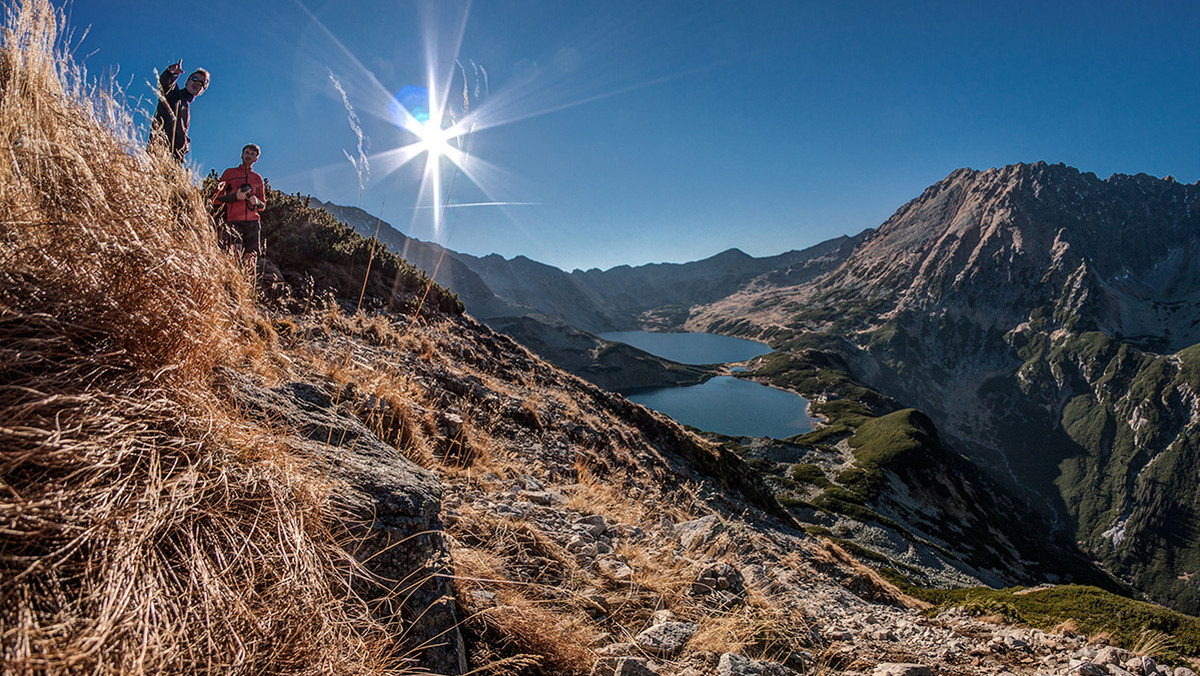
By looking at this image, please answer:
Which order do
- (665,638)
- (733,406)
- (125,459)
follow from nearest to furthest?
(125,459) < (665,638) < (733,406)

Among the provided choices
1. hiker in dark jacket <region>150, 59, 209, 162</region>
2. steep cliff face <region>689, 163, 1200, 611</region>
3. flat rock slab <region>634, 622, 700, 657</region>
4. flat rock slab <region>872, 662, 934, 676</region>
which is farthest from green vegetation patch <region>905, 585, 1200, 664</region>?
steep cliff face <region>689, 163, 1200, 611</region>

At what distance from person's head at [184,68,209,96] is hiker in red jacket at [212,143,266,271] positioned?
40.9 inches

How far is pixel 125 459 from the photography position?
1.37m

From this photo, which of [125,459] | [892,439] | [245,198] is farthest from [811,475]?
[125,459]

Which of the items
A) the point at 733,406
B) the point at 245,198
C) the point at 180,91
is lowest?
the point at 733,406

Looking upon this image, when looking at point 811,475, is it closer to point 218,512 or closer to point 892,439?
point 892,439

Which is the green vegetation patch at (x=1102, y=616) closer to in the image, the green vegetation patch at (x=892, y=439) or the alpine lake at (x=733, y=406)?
the green vegetation patch at (x=892, y=439)

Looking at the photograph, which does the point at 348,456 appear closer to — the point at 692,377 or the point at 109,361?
the point at 109,361

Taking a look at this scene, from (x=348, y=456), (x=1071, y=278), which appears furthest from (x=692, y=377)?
(x=1071, y=278)

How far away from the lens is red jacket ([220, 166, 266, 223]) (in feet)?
22.2

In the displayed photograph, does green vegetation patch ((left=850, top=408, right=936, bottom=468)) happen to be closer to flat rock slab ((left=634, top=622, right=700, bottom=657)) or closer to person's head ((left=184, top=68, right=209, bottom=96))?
flat rock slab ((left=634, top=622, right=700, bottom=657))

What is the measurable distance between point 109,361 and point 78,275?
34 cm

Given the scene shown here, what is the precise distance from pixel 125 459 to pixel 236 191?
7.09 metres

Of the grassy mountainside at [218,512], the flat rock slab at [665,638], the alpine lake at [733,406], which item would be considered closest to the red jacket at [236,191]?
the grassy mountainside at [218,512]
